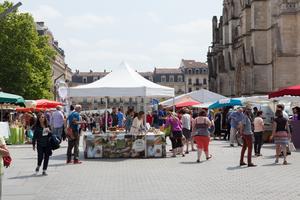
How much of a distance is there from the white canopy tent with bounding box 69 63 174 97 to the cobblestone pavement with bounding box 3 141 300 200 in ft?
9.35

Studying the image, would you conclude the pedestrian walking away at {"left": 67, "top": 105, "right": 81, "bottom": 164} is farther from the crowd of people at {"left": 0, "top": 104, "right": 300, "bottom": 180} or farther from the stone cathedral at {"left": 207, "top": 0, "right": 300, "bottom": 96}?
the stone cathedral at {"left": 207, "top": 0, "right": 300, "bottom": 96}

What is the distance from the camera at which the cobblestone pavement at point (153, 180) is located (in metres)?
12.1

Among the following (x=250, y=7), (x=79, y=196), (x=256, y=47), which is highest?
(x=250, y=7)

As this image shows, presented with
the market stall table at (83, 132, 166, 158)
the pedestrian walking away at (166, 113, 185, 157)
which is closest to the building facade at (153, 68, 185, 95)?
the pedestrian walking away at (166, 113, 185, 157)

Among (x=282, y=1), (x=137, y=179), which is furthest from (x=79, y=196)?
(x=282, y=1)

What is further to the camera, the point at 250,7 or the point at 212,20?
the point at 212,20

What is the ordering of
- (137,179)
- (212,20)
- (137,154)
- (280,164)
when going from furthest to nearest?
(212,20) → (137,154) → (280,164) → (137,179)

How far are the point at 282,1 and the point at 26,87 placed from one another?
2503 centimetres

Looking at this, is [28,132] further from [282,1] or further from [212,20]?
[212,20]

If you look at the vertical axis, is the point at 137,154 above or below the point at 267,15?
below

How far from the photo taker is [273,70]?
50.8 m

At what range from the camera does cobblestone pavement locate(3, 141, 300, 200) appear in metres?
12.1

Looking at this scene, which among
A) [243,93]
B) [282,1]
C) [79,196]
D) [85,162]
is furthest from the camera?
[243,93]

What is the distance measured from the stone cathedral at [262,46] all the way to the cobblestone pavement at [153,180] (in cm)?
2914
